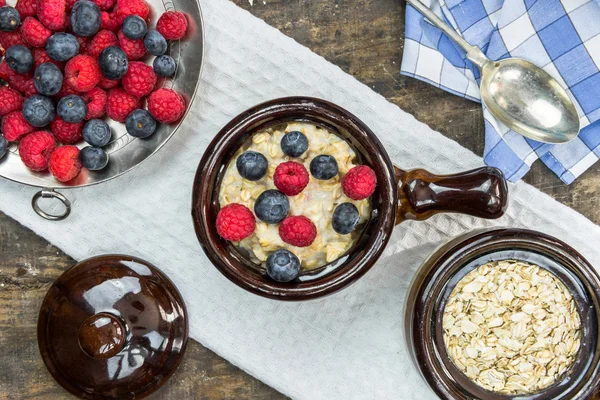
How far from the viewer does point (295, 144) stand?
84cm

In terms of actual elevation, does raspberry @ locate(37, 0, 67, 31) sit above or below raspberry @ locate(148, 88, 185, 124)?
above

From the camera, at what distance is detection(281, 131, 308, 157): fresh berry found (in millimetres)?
837

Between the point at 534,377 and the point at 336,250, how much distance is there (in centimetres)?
32

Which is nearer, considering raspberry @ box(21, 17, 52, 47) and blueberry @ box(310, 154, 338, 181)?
blueberry @ box(310, 154, 338, 181)

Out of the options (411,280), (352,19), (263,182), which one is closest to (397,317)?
(411,280)

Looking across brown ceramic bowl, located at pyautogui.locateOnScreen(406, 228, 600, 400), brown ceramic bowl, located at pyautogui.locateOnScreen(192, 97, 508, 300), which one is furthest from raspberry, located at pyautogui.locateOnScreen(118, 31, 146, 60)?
brown ceramic bowl, located at pyautogui.locateOnScreen(406, 228, 600, 400)

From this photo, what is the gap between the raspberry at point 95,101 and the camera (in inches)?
39.4

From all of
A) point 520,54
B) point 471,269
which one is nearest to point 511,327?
point 471,269

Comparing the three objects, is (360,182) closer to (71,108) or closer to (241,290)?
(241,290)

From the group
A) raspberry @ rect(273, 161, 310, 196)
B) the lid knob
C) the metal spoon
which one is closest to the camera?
raspberry @ rect(273, 161, 310, 196)

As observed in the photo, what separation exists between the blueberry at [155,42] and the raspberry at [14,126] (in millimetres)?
216

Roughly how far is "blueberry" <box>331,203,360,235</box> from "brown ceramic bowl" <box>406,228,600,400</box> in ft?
0.45

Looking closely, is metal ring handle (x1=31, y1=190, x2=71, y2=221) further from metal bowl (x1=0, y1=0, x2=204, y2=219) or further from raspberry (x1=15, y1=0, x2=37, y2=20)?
raspberry (x1=15, y1=0, x2=37, y2=20)

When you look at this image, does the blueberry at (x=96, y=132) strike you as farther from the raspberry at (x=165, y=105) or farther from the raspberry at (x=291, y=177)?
the raspberry at (x=291, y=177)
